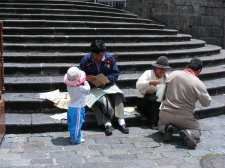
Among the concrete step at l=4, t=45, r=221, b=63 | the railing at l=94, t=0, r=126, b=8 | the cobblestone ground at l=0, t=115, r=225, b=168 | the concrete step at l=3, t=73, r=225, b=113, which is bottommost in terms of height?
the cobblestone ground at l=0, t=115, r=225, b=168

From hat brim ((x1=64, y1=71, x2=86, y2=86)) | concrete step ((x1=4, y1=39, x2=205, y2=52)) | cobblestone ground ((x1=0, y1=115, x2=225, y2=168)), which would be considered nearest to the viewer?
cobblestone ground ((x1=0, y1=115, x2=225, y2=168))

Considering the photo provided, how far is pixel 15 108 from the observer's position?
6.38m

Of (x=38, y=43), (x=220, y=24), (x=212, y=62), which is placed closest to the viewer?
(x=38, y=43)

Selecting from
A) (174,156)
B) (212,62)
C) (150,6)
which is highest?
(150,6)

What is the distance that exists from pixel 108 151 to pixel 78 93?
0.90 metres

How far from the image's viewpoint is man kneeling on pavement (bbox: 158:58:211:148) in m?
5.53

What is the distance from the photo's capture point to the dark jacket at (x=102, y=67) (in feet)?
20.4

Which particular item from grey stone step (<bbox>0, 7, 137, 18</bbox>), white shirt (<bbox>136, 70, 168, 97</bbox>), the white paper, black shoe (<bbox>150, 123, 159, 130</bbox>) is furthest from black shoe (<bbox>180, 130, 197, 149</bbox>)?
grey stone step (<bbox>0, 7, 137, 18</bbox>)

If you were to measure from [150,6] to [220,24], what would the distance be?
2.90 m

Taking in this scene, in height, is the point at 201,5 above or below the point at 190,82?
above

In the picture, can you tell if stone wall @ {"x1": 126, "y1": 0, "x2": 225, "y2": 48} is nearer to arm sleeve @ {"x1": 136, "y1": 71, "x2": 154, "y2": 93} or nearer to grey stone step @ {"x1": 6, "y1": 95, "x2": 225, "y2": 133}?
grey stone step @ {"x1": 6, "y1": 95, "x2": 225, "y2": 133}

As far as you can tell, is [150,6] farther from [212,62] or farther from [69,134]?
[69,134]

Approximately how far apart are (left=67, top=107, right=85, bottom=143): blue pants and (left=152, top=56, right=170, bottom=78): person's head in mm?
1347

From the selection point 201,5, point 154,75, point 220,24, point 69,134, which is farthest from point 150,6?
point 69,134
